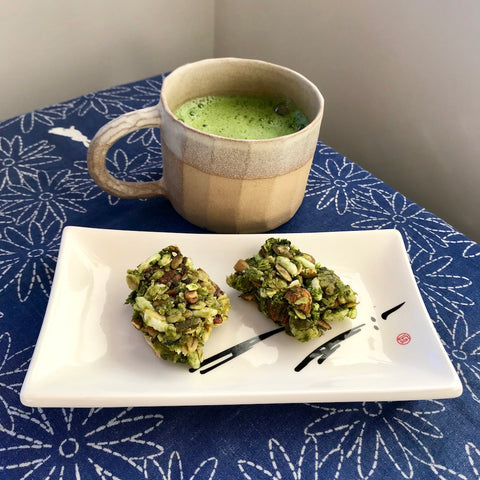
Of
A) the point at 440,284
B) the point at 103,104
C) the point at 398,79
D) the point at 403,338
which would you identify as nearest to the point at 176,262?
the point at 403,338

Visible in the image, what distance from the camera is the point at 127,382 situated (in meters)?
0.52

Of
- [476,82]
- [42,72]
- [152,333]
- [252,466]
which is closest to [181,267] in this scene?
[152,333]

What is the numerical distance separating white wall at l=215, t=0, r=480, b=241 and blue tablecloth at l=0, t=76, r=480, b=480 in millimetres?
374

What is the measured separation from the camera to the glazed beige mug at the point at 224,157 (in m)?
0.64

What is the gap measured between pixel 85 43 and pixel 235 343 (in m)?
1.08

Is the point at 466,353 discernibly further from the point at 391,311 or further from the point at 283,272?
the point at 283,272

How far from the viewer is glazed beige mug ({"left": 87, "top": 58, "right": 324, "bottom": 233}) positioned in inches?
25.3

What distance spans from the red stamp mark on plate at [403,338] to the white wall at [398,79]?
658 mm

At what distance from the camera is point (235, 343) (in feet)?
1.90

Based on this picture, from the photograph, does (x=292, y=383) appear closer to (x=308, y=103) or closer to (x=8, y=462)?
(x=8, y=462)

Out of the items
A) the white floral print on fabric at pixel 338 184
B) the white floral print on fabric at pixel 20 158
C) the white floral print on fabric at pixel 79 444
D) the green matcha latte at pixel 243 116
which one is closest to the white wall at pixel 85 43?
the white floral print on fabric at pixel 20 158

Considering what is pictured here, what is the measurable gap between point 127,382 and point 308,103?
46cm

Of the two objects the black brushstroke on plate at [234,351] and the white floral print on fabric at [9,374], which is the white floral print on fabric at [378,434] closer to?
the black brushstroke on plate at [234,351]

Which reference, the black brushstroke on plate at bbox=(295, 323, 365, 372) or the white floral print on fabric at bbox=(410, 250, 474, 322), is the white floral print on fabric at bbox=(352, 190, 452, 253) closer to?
the white floral print on fabric at bbox=(410, 250, 474, 322)
